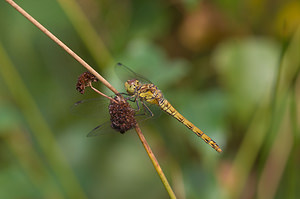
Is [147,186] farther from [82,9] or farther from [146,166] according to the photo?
[82,9]

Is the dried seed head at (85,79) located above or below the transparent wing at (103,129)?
above

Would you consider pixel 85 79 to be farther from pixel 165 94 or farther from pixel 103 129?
pixel 165 94

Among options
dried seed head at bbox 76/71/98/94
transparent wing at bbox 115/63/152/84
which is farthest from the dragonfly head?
dried seed head at bbox 76/71/98/94

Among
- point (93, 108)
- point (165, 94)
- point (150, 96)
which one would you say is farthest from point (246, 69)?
point (93, 108)

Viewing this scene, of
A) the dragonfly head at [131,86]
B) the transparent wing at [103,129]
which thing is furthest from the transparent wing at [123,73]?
the transparent wing at [103,129]

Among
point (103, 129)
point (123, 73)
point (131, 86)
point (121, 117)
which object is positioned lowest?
point (121, 117)

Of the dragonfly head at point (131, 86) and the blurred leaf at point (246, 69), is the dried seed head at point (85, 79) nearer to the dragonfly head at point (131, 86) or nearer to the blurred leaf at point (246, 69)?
the dragonfly head at point (131, 86)

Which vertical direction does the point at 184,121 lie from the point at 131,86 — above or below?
below

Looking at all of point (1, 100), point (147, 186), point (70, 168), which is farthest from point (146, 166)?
point (1, 100)
